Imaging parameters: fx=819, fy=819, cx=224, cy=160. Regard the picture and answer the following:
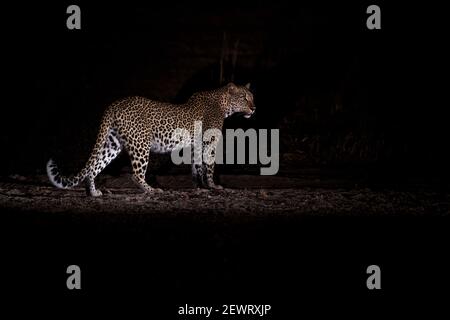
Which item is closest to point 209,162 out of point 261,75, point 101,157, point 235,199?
point 235,199

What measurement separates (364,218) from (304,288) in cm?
256

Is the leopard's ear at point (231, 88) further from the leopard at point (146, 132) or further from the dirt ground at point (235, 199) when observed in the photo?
the dirt ground at point (235, 199)

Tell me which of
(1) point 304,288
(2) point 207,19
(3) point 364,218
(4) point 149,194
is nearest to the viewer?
(1) point 304,288

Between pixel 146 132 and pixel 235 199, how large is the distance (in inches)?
66.5

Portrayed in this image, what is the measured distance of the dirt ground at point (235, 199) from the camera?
1046cm

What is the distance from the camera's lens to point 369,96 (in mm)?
15758

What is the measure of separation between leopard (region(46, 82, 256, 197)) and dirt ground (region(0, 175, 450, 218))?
0.92ft

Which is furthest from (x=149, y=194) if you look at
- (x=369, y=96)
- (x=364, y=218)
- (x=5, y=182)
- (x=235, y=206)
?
(x=369, y=96)

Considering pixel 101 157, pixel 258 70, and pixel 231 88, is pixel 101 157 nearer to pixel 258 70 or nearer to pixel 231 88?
pixel 231 88

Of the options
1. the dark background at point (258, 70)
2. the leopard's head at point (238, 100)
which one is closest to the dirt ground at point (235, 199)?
the leopard's head at point (238, 100)

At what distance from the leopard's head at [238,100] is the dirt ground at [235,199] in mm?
1125

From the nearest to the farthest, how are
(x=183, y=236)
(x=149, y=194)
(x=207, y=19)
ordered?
(x=183, y=236) < (x=149, y=194) < (x=207, y=19)

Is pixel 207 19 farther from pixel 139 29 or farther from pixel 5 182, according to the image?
pixel 5 182

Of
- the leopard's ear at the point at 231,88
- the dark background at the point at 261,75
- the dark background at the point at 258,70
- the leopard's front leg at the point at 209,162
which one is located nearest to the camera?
the leopard's front leg at the point at 209,162
